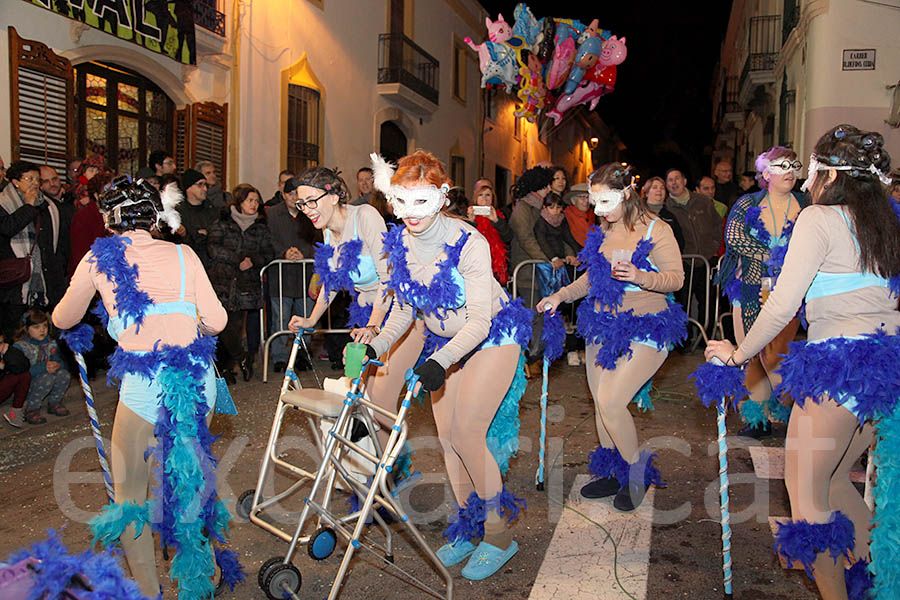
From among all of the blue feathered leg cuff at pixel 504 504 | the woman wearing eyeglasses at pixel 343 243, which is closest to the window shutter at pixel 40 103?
the woman wearing eyeglasses at pixel 343 243

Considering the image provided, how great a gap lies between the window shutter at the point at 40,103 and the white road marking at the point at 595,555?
25.4 ft

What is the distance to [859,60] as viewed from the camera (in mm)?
13422

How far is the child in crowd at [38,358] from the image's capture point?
6.58 metres

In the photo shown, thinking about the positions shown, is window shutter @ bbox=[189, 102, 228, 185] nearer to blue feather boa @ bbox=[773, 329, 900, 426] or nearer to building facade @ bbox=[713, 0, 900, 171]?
building facade @ bbox=[713, 0, 900, 171]

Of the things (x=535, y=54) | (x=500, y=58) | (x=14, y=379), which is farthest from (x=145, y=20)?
(x=535, y=54)

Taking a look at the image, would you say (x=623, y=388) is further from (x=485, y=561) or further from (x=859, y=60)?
(x=859, y=60)

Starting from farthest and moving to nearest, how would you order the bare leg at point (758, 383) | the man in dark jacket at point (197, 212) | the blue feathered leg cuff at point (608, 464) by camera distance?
the man in dark jacket at point (197, 212) → the bare leg at point (758, 383) → the blue feathered leg cuff at point (608, 464)

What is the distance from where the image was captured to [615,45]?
1648 cm

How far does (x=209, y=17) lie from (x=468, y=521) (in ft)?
35.5

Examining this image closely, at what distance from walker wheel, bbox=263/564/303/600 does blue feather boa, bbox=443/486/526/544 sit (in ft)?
2.65

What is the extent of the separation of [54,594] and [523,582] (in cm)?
282

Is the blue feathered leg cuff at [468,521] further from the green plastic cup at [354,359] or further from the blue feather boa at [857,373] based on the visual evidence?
the blue feather boa at [857,373]

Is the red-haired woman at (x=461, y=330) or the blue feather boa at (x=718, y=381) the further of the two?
the red-haired woman at (x=461, y=330)

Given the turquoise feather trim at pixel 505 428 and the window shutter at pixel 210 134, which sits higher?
the window shutter at pixel 210 134
